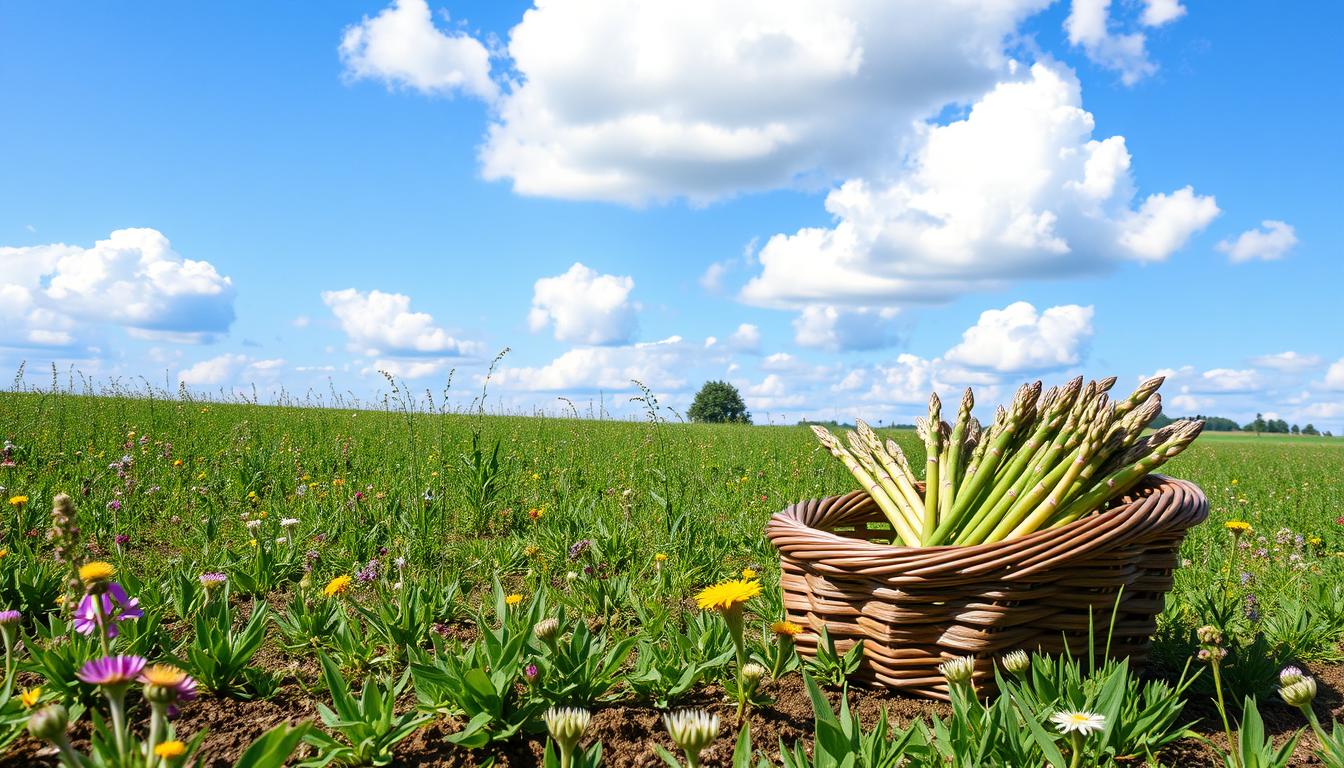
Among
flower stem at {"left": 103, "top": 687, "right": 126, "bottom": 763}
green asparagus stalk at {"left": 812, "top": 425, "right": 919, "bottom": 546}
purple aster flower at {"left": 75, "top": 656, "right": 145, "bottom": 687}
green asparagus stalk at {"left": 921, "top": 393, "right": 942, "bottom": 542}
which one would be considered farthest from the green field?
purple aster flower at {"left": 75, "top": 656, "right": 145, "bottom": 687}

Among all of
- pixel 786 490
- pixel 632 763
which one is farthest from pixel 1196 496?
pixel 786 490

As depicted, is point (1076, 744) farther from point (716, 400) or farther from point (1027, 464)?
point (716, 400)

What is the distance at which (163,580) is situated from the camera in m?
Answer: 4.09

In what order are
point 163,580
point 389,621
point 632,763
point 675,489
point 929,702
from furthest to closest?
1. point 675,489
2. point 163,580
3. point 389,621
4. point 929,702
5. point 632,763

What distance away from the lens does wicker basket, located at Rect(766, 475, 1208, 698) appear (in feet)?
8.41

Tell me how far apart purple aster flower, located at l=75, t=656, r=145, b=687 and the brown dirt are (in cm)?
70

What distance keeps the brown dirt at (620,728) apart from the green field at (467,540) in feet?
0.26

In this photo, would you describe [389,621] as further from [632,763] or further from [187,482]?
[187,482]

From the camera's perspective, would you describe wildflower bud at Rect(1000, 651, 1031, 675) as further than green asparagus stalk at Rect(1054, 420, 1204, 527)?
No

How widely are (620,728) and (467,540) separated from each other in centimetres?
296

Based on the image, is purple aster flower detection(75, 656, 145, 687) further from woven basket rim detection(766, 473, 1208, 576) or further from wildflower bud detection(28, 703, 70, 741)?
woven basket rim detection(766, 473, 1208, 576)

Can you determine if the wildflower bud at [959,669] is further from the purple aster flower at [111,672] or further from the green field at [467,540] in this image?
the purple aster flower at [111,672]

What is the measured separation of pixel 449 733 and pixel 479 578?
1.90m

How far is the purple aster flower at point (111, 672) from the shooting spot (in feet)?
4.93
